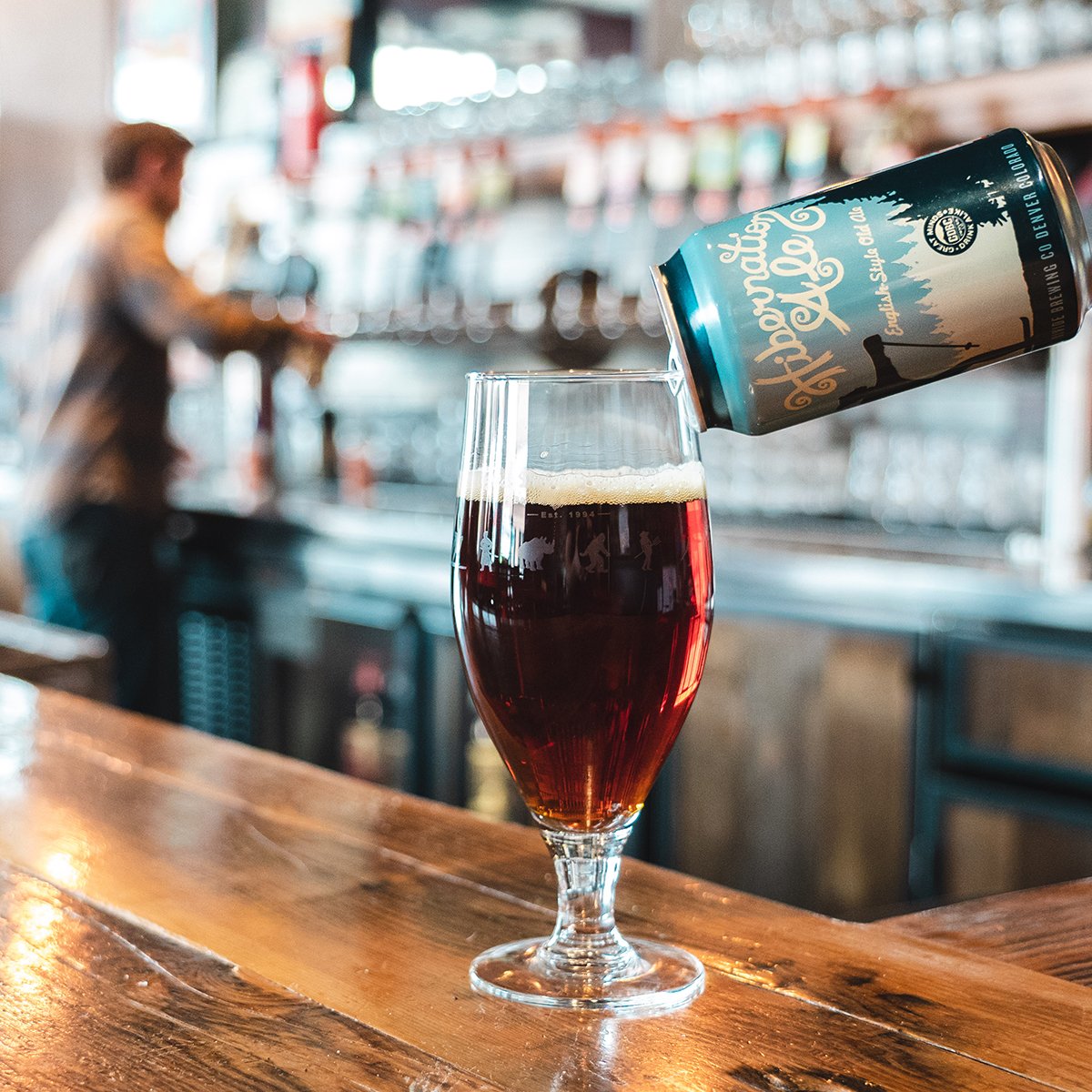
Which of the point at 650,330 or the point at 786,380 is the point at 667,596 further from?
the point at 650,330

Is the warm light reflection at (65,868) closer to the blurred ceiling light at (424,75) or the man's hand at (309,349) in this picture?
the man's hand at (309,349)

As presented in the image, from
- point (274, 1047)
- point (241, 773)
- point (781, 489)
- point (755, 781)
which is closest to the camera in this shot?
point (274, 1047)

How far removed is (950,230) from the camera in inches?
24.6

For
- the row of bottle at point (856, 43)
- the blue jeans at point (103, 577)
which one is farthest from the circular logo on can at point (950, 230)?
the blue jeans at point (103, 577)

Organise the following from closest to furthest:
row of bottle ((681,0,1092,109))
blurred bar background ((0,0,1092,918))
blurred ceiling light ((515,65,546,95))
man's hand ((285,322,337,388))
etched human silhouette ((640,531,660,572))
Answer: etched human silhouette ((640,531,660,572)) < blurred bar background ((0,0,1092,918)) < row of bottle ((681,0,1092,109)) < man's hand ((285,322,337,388)) < blurred ceiling light ((515,65,546,95))

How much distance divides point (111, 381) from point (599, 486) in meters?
2.95

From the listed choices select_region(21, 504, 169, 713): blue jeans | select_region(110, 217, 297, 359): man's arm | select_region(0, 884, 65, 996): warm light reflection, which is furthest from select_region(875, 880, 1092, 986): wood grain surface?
select_region(21, 504, 169, 713): blue jeans

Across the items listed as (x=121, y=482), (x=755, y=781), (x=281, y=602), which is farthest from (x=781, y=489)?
(x=121, y=482)

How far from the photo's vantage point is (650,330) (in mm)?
3504

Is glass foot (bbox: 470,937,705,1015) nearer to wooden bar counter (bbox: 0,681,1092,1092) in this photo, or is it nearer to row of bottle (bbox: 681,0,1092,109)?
wooden bar counter (bbox: 0,681,1092,1092)

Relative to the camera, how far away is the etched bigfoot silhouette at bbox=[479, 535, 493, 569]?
0.63 meters

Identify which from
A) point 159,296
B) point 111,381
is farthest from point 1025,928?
point 111,381

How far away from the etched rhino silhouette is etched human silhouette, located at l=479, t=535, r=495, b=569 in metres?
0.02

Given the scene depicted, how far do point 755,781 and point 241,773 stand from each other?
1.77m
